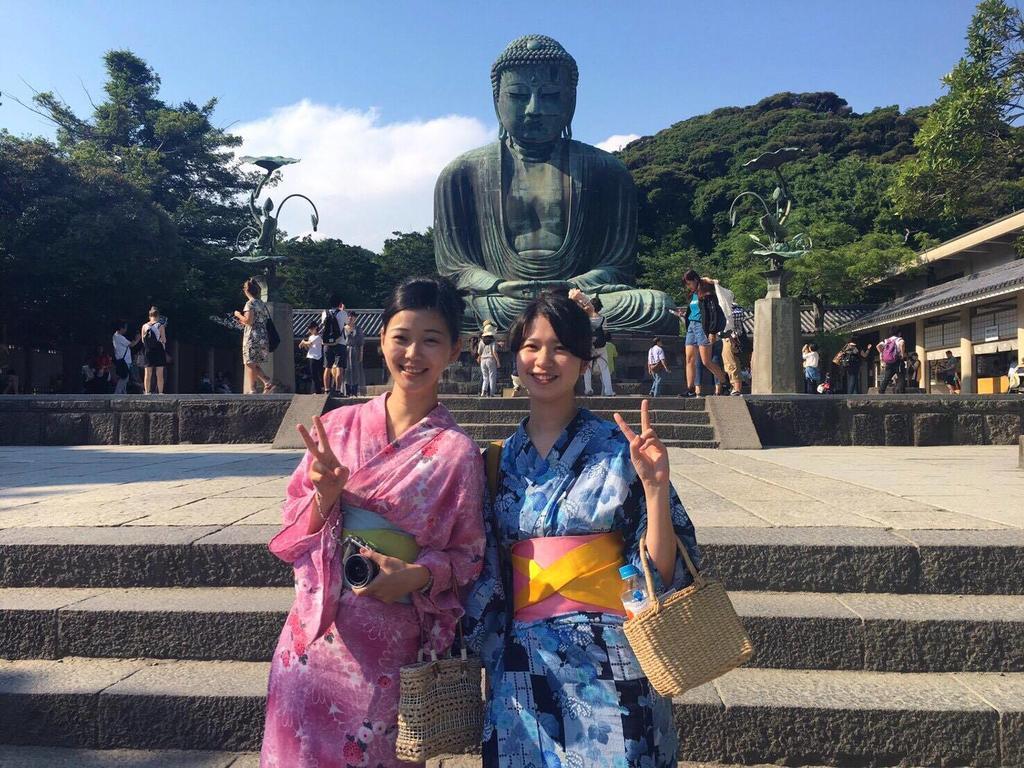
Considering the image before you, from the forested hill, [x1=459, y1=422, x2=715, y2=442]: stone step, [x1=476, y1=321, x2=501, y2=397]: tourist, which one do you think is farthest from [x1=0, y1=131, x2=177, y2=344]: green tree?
the forested hill

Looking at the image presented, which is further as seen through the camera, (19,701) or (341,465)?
(19,701)

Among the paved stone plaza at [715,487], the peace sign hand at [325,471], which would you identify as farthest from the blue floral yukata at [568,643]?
the paved stone plaza at [715,487]

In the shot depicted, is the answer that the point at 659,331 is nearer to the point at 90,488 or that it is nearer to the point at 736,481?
the point at 736,481

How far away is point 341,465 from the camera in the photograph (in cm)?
149

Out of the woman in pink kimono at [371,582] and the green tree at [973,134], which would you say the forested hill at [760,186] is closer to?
the green tree at [973,134]

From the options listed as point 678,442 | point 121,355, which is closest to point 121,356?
point 121,355

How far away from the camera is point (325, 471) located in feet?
4.76

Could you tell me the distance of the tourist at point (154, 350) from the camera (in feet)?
29.9

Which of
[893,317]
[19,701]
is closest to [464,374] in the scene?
[19,701]

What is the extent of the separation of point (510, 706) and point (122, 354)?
11.0 m

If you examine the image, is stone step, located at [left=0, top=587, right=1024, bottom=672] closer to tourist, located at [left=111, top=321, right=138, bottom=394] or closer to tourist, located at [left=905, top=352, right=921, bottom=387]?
tourist, located at [left=111, top=321, right=138, bottom=394]

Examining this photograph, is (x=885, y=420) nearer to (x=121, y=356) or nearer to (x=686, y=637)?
(x=686, y=637)

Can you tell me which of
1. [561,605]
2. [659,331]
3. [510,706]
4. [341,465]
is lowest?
[510,706]

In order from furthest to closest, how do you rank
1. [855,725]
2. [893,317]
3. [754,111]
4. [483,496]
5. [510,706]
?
[754,111] < [893,317] < [855,725] < [483,496] < [510,706]
